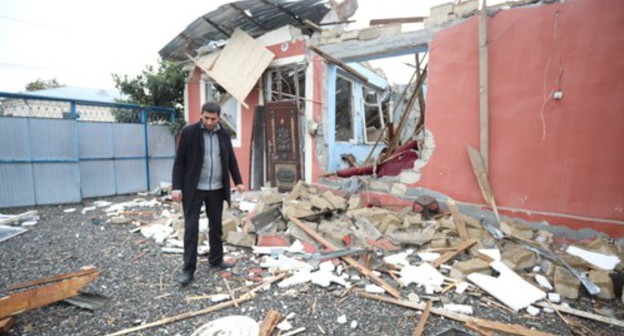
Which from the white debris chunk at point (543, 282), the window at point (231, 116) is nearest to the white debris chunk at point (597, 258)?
the white debris chunk at point (543, 282)

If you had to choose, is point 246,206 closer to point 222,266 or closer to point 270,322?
point 222,266

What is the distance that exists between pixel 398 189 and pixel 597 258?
272 cm

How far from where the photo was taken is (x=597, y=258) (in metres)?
3.46

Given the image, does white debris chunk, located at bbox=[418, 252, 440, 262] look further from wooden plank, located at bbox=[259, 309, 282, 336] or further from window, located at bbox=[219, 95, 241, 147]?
window, located at bbox=[219, 95, 241, 147]

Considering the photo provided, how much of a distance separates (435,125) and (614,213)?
2509 mm

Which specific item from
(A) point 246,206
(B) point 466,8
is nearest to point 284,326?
(A) point 246,206

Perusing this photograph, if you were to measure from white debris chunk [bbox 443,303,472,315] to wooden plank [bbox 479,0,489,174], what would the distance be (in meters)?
2.55

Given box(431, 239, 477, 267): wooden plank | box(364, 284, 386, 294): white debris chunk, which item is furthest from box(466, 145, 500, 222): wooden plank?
box(364, 284, 386, 294): white debris chunk

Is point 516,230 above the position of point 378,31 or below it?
below

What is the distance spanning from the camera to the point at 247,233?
4.55 meters

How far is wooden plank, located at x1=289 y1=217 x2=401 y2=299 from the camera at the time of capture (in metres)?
3.11

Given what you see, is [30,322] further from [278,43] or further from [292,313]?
[278,43]

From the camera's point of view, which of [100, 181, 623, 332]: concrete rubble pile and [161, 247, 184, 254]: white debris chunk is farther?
[161, 247, 184, 254]: white debris chunk

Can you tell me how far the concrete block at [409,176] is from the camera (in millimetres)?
5281
